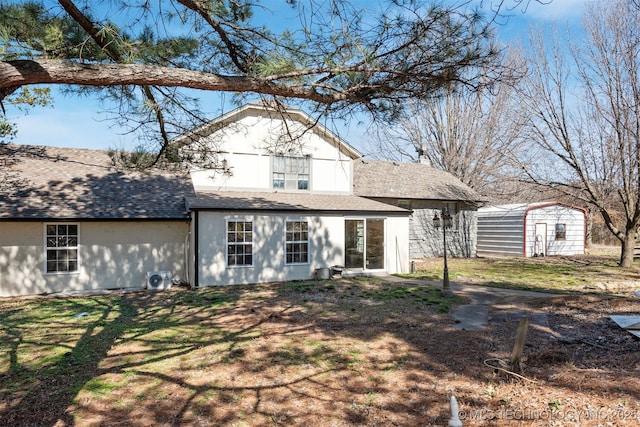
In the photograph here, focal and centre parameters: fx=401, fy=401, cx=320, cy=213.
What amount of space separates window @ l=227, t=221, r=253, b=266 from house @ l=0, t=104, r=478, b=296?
0.10 ft

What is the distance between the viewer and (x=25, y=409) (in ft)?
13.1

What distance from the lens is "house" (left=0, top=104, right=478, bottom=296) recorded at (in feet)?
36.1

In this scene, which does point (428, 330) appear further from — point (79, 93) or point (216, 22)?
point (79, 93)

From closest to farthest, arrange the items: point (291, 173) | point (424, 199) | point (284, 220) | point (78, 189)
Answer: point (78, 189) < point (284, 220) < point (291, 173) < point (424, 199)

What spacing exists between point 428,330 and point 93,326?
5872mm

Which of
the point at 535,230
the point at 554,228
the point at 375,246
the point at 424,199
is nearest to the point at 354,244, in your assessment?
the point at 375,246

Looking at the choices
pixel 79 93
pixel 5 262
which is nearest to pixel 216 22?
pixel 79 93

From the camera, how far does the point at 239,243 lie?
11.9 metres

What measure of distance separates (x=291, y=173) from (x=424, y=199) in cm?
754

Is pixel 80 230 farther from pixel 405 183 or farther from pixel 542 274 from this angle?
pixel 542 274

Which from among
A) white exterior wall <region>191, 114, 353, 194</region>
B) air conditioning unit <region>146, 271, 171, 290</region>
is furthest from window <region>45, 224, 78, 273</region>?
white exterior wall <region>191, 114, 353, 194</region>

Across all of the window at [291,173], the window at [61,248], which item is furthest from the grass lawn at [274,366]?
the window at [291,173]

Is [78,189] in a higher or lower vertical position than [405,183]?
lower

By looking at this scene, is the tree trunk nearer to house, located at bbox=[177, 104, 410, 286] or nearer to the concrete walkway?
the concrete walkway
